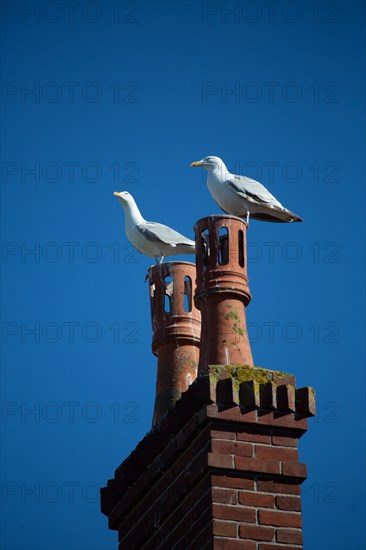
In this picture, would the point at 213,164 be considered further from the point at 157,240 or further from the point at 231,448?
the point at 231,448

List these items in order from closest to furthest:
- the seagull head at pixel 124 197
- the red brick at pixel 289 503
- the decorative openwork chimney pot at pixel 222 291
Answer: the red brick at pixel 289 503 < the decorative openwork chimney pot at pixel 222 291 < the seagull head at pixel 124 197

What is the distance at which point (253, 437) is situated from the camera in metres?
11.4

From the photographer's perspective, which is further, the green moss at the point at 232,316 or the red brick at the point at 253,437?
the green moss at the point at 232,316

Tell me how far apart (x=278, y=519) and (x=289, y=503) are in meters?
0.19

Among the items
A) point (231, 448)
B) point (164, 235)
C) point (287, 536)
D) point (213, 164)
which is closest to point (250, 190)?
point (213, 164)

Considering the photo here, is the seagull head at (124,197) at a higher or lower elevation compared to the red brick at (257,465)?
higher

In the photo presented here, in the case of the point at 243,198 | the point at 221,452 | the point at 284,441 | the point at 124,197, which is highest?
the point at 124,197

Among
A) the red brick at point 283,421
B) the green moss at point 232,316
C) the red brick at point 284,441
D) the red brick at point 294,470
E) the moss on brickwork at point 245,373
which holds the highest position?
the green moss at point 232,316

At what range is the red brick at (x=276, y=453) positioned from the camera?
37.2 ft

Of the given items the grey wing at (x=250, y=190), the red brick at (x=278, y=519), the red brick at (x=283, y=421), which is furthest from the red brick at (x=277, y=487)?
the grey wing at (x=250, y=190)

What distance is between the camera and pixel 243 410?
11.4 m

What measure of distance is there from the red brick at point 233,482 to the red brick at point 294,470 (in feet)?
0.97

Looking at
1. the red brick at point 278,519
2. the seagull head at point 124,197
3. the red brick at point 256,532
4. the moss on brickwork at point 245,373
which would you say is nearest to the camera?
the red brick at point 256,532

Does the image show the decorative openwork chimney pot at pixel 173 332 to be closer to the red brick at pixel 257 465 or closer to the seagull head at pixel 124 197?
the red brick at pixel 257 465
